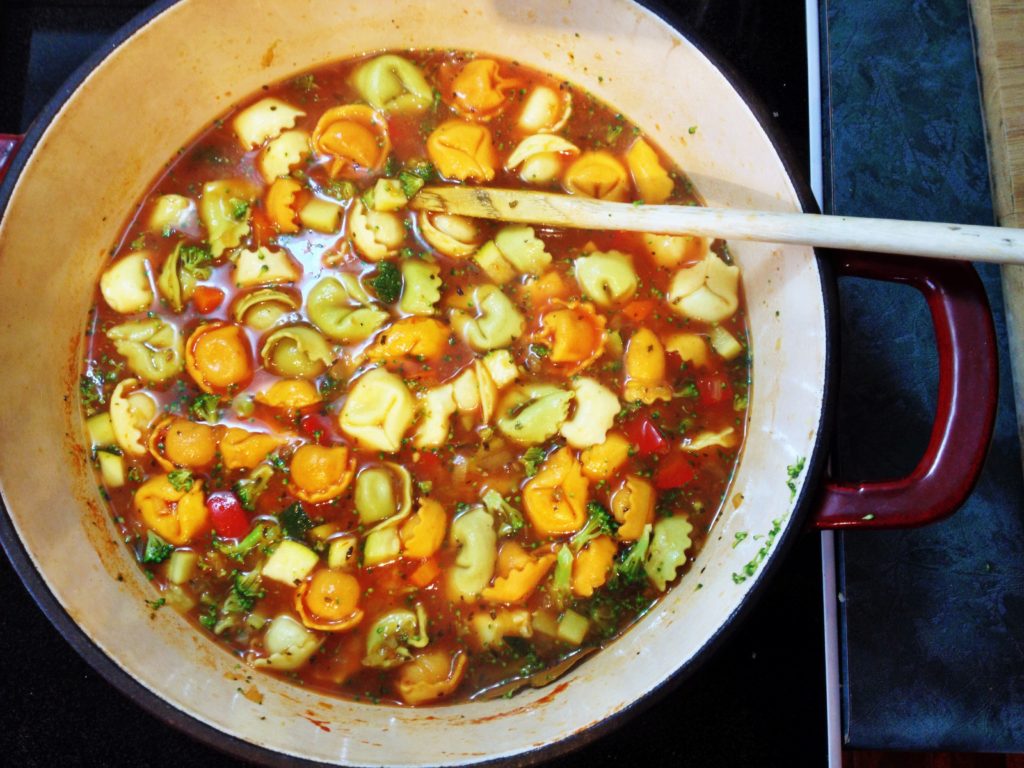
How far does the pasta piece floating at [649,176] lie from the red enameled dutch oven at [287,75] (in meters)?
0.06

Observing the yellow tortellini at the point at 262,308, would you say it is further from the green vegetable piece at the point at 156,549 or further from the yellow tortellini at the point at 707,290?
the yellow tortellini at the point at 707,290

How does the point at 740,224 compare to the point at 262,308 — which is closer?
the point at 740,224

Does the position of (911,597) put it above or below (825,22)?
below

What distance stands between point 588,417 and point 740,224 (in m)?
0.62

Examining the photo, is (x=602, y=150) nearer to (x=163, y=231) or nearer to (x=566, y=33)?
(x=566, y=33)

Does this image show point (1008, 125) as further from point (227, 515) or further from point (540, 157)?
point (227, 515)

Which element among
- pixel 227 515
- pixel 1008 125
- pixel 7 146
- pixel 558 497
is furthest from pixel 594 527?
pixel 7 146

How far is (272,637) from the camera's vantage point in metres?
2.11

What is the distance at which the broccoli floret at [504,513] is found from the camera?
7.07 ft

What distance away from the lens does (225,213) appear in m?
Result: 2.22

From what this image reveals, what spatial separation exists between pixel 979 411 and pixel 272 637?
5.54 ft

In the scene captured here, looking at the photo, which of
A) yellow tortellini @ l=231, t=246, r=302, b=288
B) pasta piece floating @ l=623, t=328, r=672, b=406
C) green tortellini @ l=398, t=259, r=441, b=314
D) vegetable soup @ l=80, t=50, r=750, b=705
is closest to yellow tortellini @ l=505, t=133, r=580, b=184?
vegetable soup @ l=80, t=50, r=750, b=705

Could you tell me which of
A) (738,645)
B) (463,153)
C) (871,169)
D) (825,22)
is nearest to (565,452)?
(738,645)

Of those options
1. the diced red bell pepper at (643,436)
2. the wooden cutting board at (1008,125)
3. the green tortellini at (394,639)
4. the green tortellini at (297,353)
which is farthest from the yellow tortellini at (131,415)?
the wooden cutting board at (1008,125)
